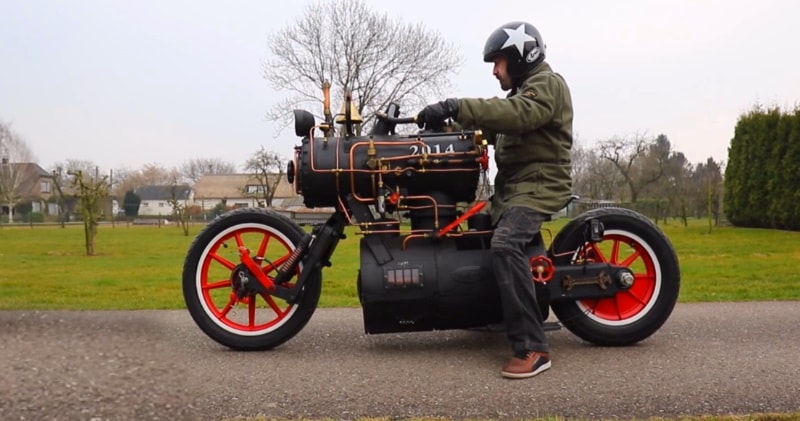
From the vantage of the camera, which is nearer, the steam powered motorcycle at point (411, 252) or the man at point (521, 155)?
the man at point (521, 155)

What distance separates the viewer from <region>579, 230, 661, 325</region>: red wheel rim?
14.0 feet

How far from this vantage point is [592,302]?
4.30m

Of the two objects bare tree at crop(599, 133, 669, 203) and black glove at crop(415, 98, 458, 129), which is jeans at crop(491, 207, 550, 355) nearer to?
black glove at crop(415, 98, 458, 129)

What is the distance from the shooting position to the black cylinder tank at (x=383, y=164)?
4062mm

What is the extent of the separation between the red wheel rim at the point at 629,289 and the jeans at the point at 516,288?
0.57 metres

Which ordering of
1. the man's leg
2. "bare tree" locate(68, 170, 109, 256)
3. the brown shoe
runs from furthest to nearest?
"bare tree" locate(68, 170, 109, 256) < the man's leg < the brown shoe

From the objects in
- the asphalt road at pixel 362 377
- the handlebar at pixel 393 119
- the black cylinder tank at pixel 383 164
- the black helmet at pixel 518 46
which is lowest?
the asphalt road at pixel 362 377

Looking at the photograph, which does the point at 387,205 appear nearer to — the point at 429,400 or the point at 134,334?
the point at 429,400

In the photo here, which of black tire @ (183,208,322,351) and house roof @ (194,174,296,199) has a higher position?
house roof @ (194,174,296,199)

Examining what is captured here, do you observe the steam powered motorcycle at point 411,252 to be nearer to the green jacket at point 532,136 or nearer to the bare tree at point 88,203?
the green jacket at point 532,136

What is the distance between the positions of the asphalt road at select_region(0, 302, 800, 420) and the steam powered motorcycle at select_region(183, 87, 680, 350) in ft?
0.63

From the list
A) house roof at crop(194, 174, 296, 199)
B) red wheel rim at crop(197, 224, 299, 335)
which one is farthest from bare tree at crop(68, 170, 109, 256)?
house roof at crop(194, 174, 296, 199)

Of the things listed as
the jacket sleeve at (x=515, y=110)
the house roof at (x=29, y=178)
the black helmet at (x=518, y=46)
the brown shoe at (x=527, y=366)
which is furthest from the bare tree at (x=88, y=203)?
the house roof at (x=29, y=178)

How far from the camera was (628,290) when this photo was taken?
14.0 ft
